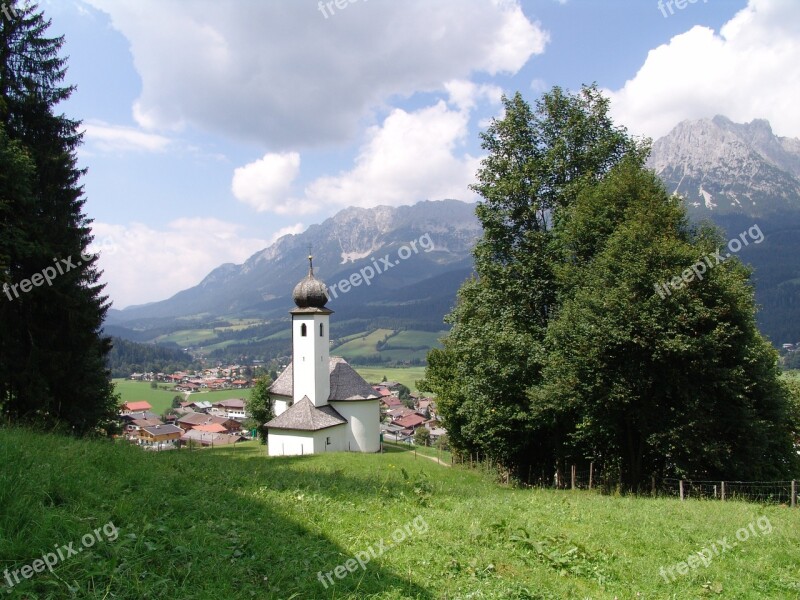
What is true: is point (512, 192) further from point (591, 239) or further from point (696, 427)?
point (696, 427)

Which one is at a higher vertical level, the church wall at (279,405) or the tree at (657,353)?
the tree at (657,353)

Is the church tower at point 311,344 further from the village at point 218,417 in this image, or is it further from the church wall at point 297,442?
the village at point 218,417

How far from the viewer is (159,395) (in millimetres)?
131375

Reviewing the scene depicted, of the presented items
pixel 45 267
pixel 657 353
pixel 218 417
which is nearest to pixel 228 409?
pixel 218 417

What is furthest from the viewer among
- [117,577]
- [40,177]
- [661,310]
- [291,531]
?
[40,177]

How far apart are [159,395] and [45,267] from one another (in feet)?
419

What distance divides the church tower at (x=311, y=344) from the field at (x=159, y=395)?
90.9 metres

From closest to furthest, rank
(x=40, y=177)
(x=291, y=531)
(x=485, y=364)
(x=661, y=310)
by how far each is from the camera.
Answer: (x=291, y=531)
(x=661, y=310)
(x=40, y=177)
(x=485, y=364)

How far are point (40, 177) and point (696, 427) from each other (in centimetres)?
2459

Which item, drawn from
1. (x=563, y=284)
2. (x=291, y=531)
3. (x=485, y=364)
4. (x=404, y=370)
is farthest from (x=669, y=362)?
(x=404, y=370)

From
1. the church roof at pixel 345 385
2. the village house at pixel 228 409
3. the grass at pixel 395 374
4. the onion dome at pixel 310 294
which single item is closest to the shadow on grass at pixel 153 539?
the onion dome at pixel 310 294

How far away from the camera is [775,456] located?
21.1 m

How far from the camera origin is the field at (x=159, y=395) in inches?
4722

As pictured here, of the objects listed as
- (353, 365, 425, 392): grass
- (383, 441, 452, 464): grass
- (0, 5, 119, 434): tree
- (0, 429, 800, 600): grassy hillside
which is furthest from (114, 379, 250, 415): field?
(0, 429, 800, 600): grassy hillside
